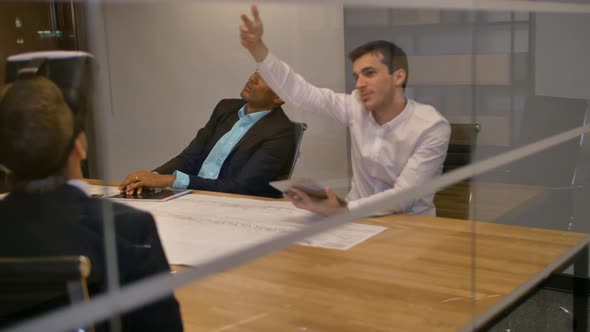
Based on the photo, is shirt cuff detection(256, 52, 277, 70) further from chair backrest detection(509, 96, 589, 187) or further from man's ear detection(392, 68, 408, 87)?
chair backrest detection(509, 96, 589, 187)

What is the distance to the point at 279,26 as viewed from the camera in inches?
26.9

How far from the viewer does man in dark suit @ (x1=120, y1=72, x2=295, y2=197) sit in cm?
60

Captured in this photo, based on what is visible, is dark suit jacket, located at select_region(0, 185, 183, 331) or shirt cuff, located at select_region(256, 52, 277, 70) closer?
dark suit jacket, located at select_region(0, 185, 183, 331)

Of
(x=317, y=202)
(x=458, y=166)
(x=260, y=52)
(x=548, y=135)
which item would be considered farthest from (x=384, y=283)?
(x=548, y=135)

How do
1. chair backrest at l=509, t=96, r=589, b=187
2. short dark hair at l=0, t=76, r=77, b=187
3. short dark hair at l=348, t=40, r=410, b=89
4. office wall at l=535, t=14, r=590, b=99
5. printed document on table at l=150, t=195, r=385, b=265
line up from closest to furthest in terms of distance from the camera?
short dark hair at l=0, t=76, r=77, b=187 < printed document on table at l=150, t=195, r=385, b=265 < short dark hair at l=348, t=40, r=410, b=89 < chair backrest at l=509, t=96, r=589, b=187 < office wall at l=535, t=14, r=590, b=99

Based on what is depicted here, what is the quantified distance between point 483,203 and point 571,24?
2.69 feet

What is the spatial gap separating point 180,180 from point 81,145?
0.14 metres

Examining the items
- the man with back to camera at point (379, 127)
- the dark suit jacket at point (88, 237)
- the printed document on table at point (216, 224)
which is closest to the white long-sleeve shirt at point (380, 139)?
the man with back to camera at point (379, 127)

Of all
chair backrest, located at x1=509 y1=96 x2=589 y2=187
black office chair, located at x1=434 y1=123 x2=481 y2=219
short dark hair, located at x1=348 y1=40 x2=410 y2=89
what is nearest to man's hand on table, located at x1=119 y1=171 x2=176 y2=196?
short dark hair, located at x1=348 y1=40 x2=410 y2=89

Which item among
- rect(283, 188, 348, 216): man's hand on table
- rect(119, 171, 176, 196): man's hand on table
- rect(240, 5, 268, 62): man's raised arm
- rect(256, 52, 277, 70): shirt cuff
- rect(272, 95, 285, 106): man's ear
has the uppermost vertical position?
rect(240, 5, 268, 62): man's raised arm

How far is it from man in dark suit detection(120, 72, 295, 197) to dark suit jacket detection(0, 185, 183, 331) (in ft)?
0.16

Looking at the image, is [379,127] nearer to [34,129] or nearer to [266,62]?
[266,62]

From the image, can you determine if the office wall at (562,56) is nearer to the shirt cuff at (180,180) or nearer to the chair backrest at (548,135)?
the chair backrest at (548,135)

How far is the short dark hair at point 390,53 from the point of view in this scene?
34.1 inches
